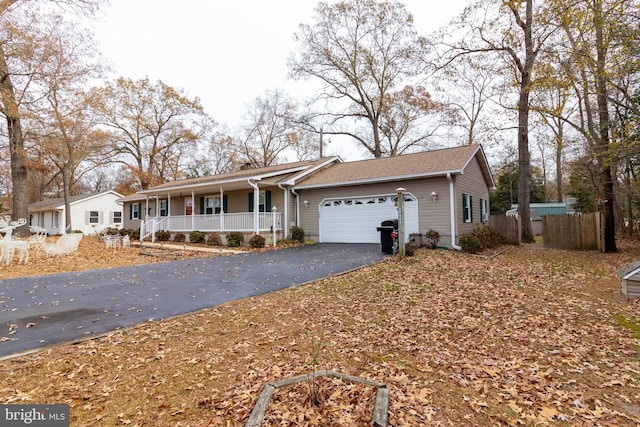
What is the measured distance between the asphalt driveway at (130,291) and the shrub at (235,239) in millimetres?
3530

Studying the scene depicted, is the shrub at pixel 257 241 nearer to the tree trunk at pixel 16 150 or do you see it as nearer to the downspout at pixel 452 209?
the downspout at pixel 452 209

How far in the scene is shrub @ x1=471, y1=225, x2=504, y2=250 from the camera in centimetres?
1233

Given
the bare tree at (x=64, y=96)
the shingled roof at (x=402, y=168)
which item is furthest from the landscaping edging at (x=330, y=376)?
the bare tree at (x=64, y=96)

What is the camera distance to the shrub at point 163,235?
17.4 m

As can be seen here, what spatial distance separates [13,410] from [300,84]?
26.2 m

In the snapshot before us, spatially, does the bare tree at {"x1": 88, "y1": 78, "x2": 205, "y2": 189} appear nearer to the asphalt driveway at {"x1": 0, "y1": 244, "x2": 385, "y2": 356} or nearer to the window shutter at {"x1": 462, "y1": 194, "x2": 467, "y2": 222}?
the asphalt driveway at {"x1": 0, "y1": 244, "x2": 385, "y2": 356}

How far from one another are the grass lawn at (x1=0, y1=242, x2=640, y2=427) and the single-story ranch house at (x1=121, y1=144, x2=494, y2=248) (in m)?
6.80

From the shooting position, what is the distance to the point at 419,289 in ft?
21.1

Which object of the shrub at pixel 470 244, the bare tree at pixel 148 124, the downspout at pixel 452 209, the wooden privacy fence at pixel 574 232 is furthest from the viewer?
the bare tree at pixel 148 124

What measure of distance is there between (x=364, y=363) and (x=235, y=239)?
463 inches

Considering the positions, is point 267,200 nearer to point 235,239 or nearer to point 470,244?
point 235,239

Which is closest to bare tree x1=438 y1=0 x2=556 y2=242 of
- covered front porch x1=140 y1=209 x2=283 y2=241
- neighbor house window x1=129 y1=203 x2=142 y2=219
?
covered front porch x1=140 y1=209 x2=283 y2=241

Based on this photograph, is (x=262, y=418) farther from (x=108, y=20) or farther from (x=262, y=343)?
(x=108, y=20)

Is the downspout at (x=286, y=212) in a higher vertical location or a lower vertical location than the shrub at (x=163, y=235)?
higher
